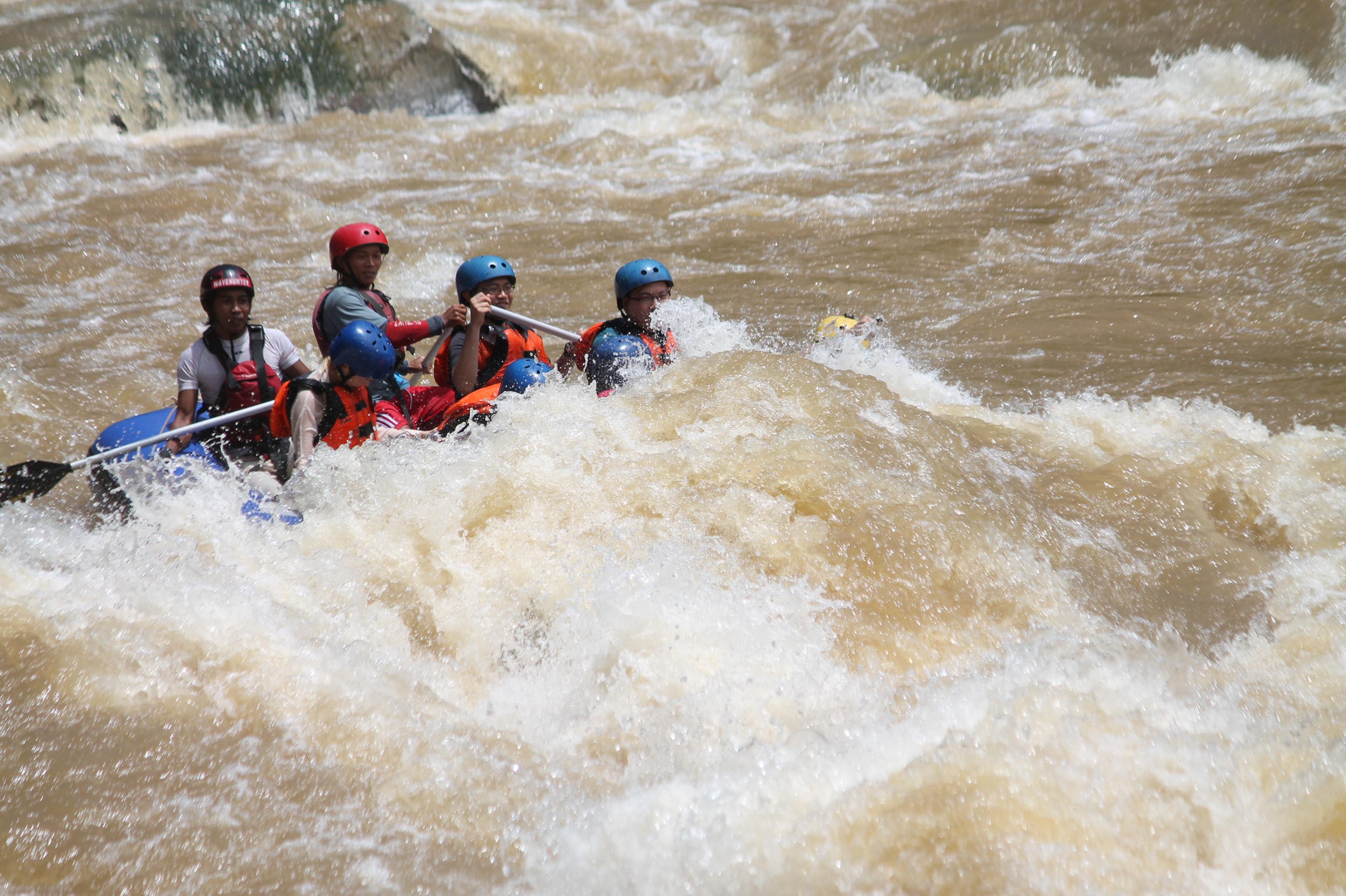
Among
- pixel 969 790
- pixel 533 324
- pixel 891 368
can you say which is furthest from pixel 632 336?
pixel 969 790

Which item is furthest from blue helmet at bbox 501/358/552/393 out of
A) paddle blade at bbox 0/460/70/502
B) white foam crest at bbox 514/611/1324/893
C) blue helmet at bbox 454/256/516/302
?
white foam crest at bbox 514/611/1324/893

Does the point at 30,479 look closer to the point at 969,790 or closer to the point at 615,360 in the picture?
the point at 615,360

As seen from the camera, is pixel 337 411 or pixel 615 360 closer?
pixel 337 411

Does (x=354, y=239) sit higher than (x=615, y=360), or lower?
higher

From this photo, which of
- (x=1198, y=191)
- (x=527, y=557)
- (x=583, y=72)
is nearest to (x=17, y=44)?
(x=583, y=72)

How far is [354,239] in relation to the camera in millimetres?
4422

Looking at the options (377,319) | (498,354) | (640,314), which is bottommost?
(498,354)

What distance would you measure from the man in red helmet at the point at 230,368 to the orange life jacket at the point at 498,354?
0.73 metres

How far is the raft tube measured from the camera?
366cm

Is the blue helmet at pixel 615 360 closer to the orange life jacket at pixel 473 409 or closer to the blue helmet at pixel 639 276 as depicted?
the blue helmet at pixel 639 276

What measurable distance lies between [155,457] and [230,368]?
0.53 metres

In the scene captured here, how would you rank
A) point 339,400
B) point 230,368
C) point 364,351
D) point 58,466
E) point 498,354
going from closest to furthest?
point 364,351 → point 339,400 → point 58,466 → point 230,368 → point 498,354

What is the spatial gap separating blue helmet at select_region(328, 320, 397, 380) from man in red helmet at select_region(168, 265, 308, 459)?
0.74m

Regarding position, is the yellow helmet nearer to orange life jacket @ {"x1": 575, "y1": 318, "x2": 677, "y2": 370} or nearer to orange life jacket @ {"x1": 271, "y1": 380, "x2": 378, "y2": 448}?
orange life jacket @ {"x1": 575, "y1": 318, "x2": 677, "y2": 370}
